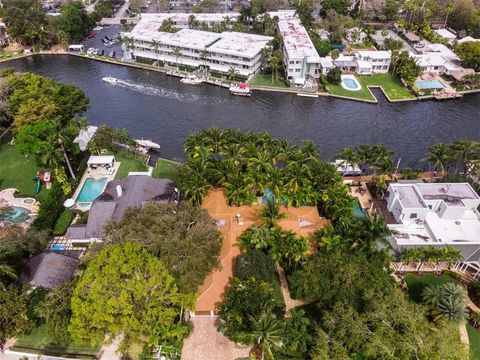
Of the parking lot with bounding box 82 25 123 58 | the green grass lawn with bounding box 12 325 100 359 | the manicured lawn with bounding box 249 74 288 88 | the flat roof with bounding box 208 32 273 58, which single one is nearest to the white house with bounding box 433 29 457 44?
the flat roof with bounding box 208 32 273 58

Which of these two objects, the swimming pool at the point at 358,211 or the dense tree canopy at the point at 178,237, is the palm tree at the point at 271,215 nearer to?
the dense tree canopy at the point at 178,237

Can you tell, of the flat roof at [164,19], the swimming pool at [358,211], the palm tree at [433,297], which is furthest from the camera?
the flat roof at [164,19]

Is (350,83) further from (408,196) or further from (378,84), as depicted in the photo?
(408,196)

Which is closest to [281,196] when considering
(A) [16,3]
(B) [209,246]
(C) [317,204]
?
(C) [317,204]

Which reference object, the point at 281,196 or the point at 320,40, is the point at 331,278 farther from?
the point at 320,40

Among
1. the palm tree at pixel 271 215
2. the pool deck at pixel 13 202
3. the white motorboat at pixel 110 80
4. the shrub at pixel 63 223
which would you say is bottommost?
the shrub at pixel 63 223

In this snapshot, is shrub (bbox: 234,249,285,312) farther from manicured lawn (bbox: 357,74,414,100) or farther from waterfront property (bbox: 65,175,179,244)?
manicured lawn (bbox: 357,74,414,100)

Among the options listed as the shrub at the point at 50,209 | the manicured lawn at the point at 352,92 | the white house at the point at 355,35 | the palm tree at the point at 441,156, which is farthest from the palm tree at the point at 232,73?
the shrub at the point at 50,209
